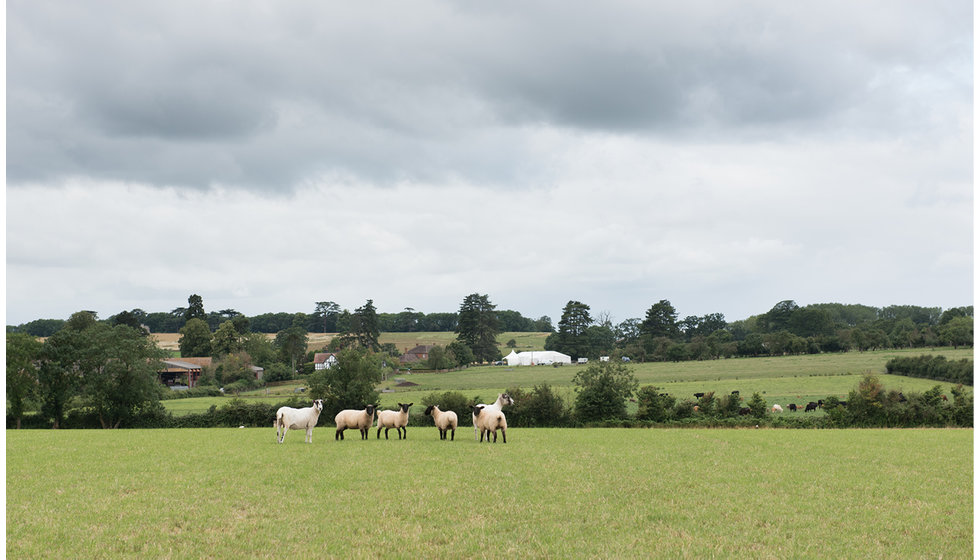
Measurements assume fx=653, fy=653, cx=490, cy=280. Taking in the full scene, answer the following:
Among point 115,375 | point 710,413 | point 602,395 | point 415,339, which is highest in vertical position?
point 415,339

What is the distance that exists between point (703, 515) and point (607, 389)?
36.6 metres

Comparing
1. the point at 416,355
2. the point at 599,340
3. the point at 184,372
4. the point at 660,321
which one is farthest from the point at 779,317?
the point at 184,372

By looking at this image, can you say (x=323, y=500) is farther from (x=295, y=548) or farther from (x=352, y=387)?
(x=352, y=387)

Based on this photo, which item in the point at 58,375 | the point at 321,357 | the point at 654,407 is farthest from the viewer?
the point at 321,357

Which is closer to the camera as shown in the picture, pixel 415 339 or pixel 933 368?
pixel 933 368

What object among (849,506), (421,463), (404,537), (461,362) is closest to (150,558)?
(404,537)

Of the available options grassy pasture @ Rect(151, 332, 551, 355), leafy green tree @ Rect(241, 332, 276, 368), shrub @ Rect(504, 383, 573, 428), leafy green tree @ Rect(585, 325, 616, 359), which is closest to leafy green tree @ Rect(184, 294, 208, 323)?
grassy pasture @ Rect(151, 332, 551, 355)

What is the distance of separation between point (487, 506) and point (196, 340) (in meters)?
118

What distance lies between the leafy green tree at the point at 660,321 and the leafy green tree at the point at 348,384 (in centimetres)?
9830

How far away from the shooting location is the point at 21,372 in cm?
5312

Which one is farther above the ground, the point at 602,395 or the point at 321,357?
the point at 321,357

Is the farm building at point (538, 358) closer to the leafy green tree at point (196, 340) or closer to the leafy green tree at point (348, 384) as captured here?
the leafy green tree at point (196, 340)

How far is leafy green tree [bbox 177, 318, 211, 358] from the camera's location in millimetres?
116875

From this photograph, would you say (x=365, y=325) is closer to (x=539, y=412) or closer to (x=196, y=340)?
(x=196, y=340)
